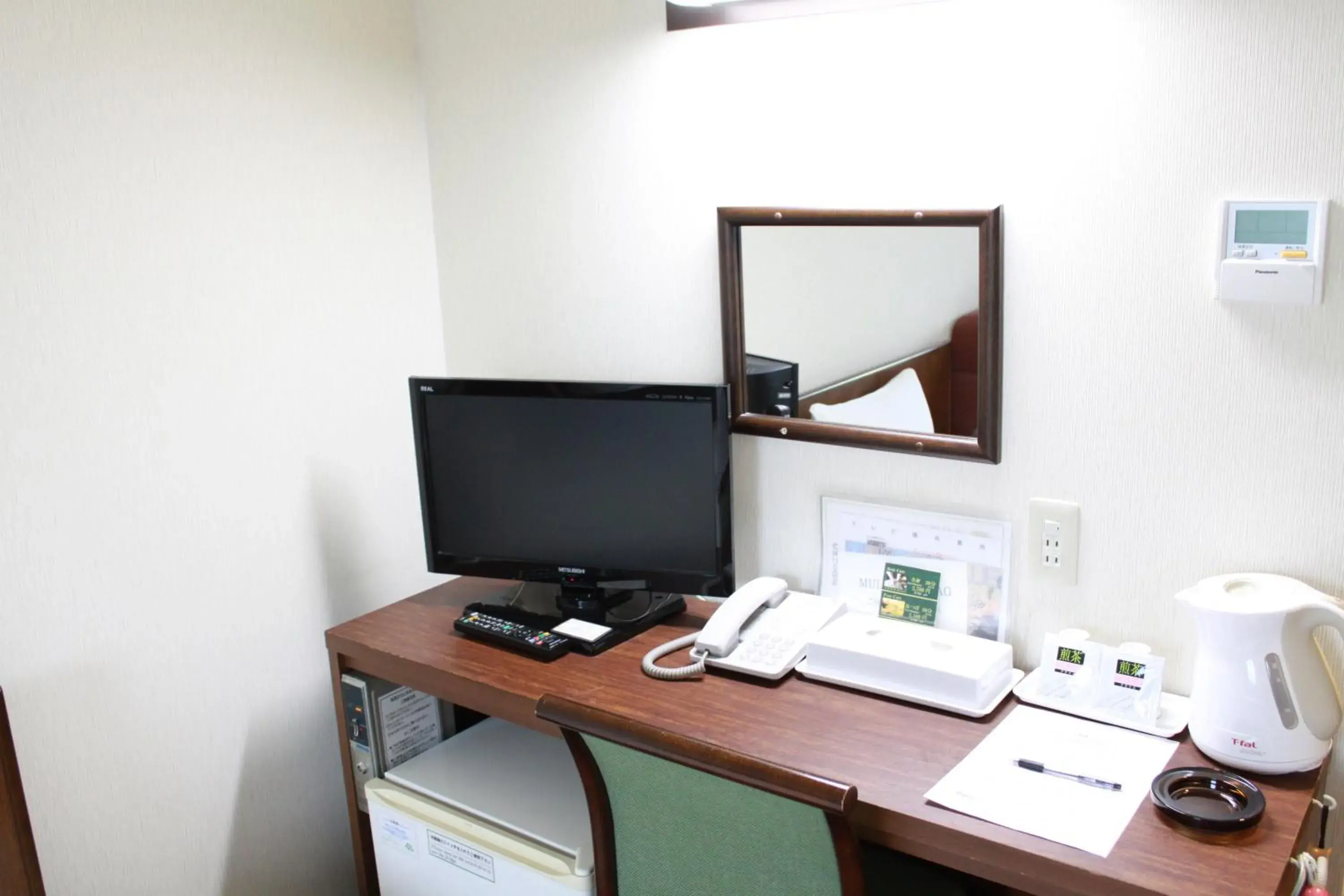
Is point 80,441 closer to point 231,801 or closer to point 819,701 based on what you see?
point 231,801

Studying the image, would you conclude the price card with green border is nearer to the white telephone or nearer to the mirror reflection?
the white telephone

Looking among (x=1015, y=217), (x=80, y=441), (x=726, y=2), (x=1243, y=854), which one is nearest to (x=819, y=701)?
(x=1243, y=854)

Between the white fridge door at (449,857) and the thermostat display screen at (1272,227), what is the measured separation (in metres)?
1.33

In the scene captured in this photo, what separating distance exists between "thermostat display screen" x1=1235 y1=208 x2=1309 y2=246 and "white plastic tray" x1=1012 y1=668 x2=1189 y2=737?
0.65m

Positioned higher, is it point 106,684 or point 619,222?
point 619,222

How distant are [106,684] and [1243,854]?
68.0 inches

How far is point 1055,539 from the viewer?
176 cm

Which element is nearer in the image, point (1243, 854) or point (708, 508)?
point (1243, 854)

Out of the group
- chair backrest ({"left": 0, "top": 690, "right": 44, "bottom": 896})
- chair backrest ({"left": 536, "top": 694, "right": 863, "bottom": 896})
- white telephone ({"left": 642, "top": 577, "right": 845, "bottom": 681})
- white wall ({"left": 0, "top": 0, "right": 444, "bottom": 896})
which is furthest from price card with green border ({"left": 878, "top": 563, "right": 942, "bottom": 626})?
chair backrest ({"left": 0, "top": 690, "right": 44, "bottom": 896})

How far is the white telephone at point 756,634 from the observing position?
1.83 metres

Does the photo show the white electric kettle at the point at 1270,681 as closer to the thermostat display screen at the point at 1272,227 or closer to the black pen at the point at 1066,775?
the black pen at the point at 1066,775

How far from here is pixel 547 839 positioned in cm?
184

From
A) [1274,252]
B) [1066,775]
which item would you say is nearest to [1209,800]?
[1066,775]

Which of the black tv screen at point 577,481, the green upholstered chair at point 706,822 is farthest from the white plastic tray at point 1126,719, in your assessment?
the black tv screen at point 577,481
